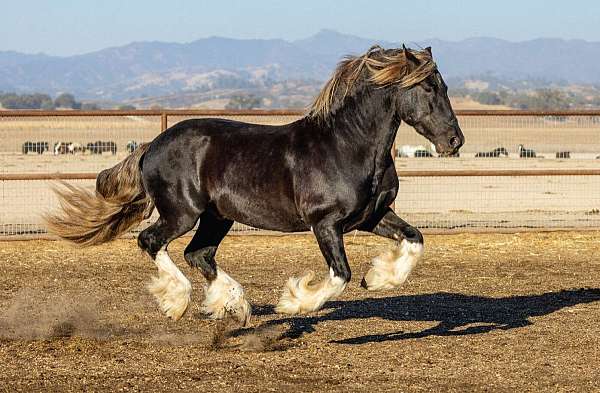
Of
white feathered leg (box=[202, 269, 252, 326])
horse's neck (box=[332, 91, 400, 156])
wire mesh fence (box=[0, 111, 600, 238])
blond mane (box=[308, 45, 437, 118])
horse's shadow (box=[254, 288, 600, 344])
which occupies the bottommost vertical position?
wire mesh fence (box=[0, 111, 600, 238])

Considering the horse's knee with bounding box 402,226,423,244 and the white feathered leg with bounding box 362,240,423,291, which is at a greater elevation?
the horse's knee with bounding box 402,226,423,244

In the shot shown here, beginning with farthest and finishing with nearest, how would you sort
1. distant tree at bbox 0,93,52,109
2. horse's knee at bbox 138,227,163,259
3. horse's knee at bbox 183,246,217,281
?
distant tree at bbox 0,93,52,109, horse's knee at bbox 183,246,217,281, horse's knee at bbox 138,227,163,259

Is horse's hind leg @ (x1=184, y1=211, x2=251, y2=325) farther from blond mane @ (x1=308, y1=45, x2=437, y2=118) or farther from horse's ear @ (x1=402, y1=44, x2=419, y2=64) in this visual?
horse's ear @ (x1=402, y1=44, x2=419, y2=64)

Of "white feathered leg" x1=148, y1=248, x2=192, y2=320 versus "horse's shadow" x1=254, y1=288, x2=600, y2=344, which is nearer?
"white feathered leg" x1=148, y1=248, x2=192, y2=320

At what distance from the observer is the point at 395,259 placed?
262 inches

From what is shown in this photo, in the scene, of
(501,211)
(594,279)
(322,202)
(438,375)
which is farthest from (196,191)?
(501,211)

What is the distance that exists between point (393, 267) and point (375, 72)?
3.93 ft

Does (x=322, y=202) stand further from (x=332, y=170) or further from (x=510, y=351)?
(x=510, y=351)

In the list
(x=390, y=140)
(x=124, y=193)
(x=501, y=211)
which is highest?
(x=390, y=140)

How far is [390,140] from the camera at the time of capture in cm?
666

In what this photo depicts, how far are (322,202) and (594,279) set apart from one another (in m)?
4.35

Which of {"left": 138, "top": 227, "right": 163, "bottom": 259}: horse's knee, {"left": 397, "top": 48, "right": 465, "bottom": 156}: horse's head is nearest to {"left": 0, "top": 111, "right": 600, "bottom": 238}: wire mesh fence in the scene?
{"left": 138, "top": 227, "right": 163, "bottom": 259}: horse's knee

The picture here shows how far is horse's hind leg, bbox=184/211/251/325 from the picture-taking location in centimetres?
696

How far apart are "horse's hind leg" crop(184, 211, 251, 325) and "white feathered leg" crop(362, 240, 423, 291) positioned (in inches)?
33.8
